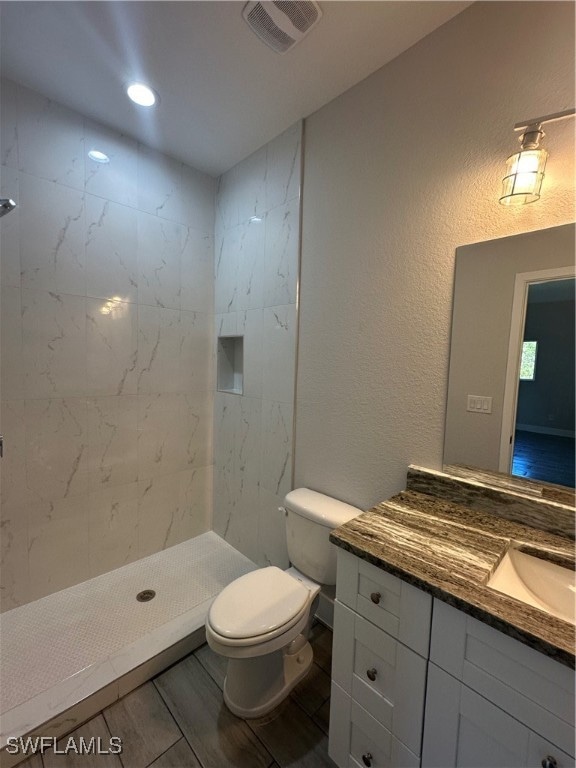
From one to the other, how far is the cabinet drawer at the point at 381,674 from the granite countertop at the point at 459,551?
0.75 feet

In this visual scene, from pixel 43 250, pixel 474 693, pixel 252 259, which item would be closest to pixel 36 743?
pixel 474 693

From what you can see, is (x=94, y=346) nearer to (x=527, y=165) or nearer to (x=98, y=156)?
(x=98, y=156)

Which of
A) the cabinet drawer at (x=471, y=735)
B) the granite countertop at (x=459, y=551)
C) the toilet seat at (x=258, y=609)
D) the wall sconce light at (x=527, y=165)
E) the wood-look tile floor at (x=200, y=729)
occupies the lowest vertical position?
the wood-look tile floor at (x=200, y=729)

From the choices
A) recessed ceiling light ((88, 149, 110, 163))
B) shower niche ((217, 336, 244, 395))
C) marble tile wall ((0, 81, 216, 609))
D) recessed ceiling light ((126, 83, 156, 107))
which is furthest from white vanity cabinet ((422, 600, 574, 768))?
recessed ceiling light ((88, 149, 110, 163))

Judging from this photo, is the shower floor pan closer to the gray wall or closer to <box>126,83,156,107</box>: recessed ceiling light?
the gray wall

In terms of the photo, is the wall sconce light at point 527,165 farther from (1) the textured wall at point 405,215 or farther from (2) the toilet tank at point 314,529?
(2) the toilet tank at point 314,529

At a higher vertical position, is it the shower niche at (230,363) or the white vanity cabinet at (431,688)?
the shower niche at (230,363)

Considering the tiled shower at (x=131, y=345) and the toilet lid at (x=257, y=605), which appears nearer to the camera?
the toilet lid at (x=257, y=605)

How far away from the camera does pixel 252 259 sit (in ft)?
6.81

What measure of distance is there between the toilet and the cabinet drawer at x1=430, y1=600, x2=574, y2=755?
625 mm

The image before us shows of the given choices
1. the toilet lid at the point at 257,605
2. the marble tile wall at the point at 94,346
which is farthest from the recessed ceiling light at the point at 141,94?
the toilet lid at the point at 257,605

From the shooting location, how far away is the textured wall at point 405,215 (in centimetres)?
107

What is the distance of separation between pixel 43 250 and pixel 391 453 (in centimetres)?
199

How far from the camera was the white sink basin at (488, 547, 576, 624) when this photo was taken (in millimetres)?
886
